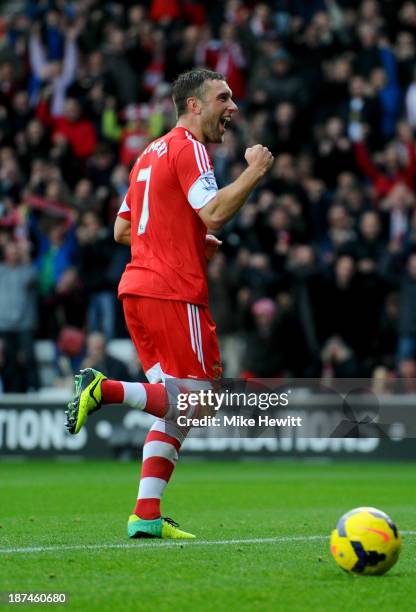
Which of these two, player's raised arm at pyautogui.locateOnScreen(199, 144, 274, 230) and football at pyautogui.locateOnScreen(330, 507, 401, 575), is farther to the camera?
player's raised arm at pyautogui.locateOnScreen(199, 144, 274, 230)

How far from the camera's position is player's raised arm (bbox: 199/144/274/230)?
22.7 ft

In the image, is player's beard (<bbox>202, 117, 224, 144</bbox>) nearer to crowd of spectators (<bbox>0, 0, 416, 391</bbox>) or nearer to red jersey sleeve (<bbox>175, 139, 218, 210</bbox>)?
red jersey sleeve (<bbox>175, 139, 218, 210</bbox>)

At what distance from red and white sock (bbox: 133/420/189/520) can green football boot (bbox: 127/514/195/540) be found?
3 cm

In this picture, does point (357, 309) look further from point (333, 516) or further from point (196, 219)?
point (196, 219)

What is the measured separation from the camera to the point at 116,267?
17.8m

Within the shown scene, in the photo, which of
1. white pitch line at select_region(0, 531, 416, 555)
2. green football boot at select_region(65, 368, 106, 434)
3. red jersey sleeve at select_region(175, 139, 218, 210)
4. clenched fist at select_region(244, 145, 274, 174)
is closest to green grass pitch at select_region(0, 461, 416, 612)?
white pitch line at select_region(0, 531, 416, 555)

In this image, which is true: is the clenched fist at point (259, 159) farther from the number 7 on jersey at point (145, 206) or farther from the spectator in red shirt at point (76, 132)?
the spectator in red shirt at point (76, 132)

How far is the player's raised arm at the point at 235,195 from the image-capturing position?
6.92m

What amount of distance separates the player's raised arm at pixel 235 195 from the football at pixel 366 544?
1.82m

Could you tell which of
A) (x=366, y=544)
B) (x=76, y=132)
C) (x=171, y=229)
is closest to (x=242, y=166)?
(x=76, y=132)

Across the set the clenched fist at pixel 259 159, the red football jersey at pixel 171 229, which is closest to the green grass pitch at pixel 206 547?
the red football jersey at pixel 171 229

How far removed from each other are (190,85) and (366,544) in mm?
3001

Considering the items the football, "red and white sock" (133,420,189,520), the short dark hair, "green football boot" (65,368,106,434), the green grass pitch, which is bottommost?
the green grass pitch

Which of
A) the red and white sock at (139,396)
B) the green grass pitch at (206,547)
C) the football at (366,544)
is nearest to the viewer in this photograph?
the green grass pitch at (206,547)
